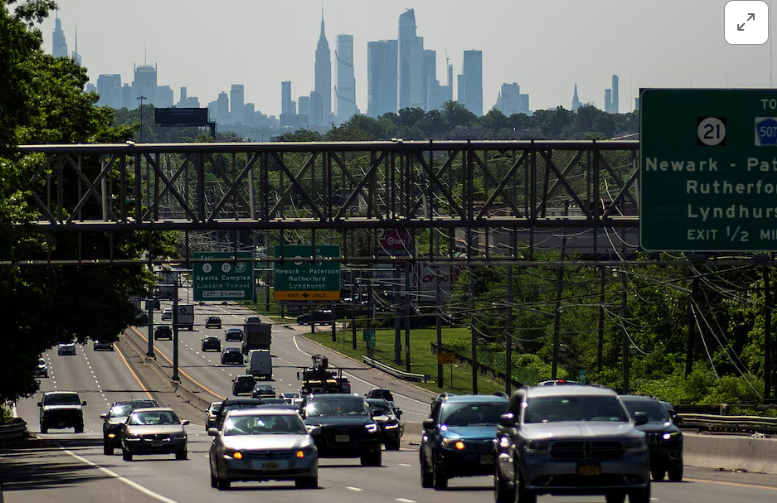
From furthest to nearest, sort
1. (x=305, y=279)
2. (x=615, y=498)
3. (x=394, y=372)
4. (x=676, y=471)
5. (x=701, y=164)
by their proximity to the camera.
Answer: (x=394, y=372), (x=305, y=279), (x=701, y=164), (x=676, y=471), (x=615, y=498)

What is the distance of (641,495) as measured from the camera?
17.7 m

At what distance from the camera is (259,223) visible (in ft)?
108

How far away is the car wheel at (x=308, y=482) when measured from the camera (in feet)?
80.8

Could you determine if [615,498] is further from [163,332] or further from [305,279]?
[163,332]

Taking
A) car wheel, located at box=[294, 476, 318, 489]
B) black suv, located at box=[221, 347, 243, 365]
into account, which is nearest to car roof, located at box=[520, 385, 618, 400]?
car wheel, located at box=[294, 476, 318, 489]

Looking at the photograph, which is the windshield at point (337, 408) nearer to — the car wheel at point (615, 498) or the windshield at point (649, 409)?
the windshield at point (649, 409)

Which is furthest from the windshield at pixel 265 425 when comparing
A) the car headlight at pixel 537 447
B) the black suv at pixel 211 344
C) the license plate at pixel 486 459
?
the black suv at pixel 211 344

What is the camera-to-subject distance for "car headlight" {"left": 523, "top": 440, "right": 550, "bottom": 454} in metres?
17.6

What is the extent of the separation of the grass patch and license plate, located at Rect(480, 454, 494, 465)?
64.9m

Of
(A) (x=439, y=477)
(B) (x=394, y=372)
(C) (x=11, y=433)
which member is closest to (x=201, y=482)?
(A) (x=439, y=477)

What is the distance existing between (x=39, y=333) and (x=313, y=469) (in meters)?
26.1

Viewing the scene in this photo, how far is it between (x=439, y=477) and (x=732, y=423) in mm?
24059

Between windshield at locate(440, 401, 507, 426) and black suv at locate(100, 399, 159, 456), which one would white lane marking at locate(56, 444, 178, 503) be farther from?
windshield at locate(440, 401, 507, 426)

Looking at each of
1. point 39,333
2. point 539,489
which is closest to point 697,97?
point 539,489
